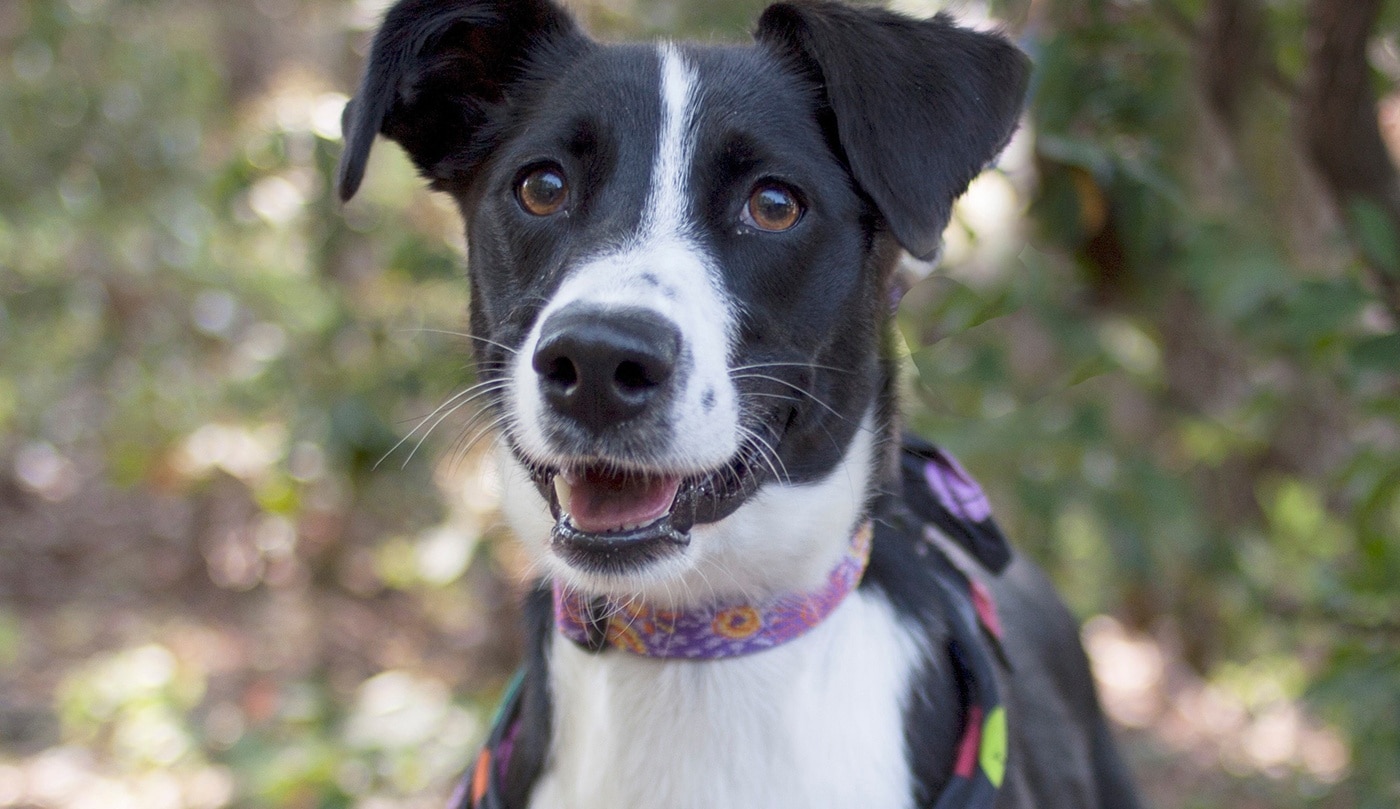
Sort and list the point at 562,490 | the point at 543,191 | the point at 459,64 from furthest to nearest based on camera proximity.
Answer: the point at 459,64 < the point at 543,191 < the point at 562,490

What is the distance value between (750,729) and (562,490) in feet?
1.49

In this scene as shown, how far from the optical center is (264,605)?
20.7ft

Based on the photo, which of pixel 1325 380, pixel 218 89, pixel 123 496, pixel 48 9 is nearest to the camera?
pixel 1325 380

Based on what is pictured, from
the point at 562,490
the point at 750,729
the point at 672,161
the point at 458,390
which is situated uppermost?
the point at 672,161

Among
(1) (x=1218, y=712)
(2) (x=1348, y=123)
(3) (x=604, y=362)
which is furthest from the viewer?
(1) (x=1218, y=712)

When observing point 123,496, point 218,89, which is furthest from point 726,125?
point 123,496

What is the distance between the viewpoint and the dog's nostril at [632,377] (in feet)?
5.40

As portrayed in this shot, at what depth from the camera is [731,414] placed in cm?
179

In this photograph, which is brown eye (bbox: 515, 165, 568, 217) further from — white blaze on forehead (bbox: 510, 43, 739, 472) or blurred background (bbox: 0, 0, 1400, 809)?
blurred background (bbox: 0, 0, 1400, 809)

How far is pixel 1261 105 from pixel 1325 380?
974mm

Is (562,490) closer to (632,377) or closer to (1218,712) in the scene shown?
(632,377)

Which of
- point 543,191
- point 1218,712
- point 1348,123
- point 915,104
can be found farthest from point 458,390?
point 1218,712

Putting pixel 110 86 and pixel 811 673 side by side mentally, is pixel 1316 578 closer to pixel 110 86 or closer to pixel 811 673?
pixel 811 673

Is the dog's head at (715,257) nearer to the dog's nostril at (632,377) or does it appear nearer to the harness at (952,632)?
the dog's nostril at (632,377)
